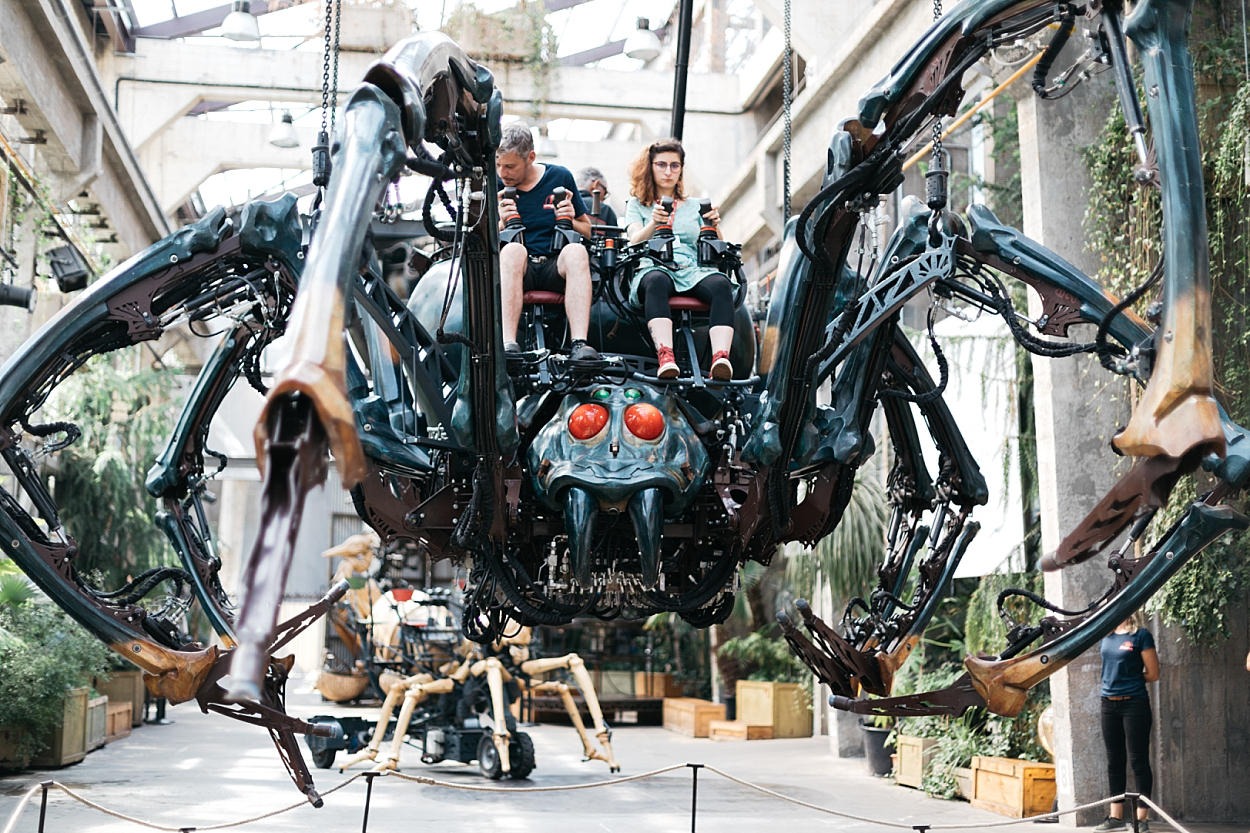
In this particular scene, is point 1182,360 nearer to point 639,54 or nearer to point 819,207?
point 819,207

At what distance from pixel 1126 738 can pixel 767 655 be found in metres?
10.8

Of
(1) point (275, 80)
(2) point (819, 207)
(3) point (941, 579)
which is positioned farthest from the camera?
(1) point (275, 80)

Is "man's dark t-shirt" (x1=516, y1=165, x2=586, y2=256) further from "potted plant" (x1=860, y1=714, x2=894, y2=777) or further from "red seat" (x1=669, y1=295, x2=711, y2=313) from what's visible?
"potted plant" (x1=860, y1=714, x2=894, y2=777)

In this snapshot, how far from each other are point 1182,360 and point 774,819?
10291mm

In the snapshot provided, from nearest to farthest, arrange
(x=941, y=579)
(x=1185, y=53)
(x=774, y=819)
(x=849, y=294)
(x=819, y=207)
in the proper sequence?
1. (x=1185, y=53)
2. (x=819, y=207)
3. (x=849, y=294)
4. (x=941, y=579)
5. (x=774, y=819)

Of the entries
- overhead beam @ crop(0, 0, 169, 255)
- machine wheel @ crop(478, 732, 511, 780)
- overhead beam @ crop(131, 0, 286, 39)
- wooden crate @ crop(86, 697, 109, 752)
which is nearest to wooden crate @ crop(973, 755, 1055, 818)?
machine wheel @ crop(478, 732, 511, 780)

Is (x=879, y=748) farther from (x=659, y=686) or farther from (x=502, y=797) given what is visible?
(x=659, y=686)

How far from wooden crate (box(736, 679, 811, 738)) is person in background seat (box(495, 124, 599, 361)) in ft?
51.8

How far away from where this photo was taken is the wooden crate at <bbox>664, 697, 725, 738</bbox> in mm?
22281

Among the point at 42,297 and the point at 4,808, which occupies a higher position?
the point at 42,297

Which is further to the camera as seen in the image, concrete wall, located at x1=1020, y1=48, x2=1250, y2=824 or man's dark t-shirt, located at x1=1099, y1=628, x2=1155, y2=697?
concrete wall, located at x1=1020, y1=48, x2=1250, y2=824

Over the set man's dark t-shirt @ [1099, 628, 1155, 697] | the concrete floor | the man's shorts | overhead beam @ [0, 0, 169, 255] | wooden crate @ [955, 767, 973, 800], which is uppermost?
overhead beam @ [0, 0, 169, 255]

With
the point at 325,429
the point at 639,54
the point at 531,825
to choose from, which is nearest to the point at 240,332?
the point at 325,429

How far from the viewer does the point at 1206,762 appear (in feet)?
38.9
